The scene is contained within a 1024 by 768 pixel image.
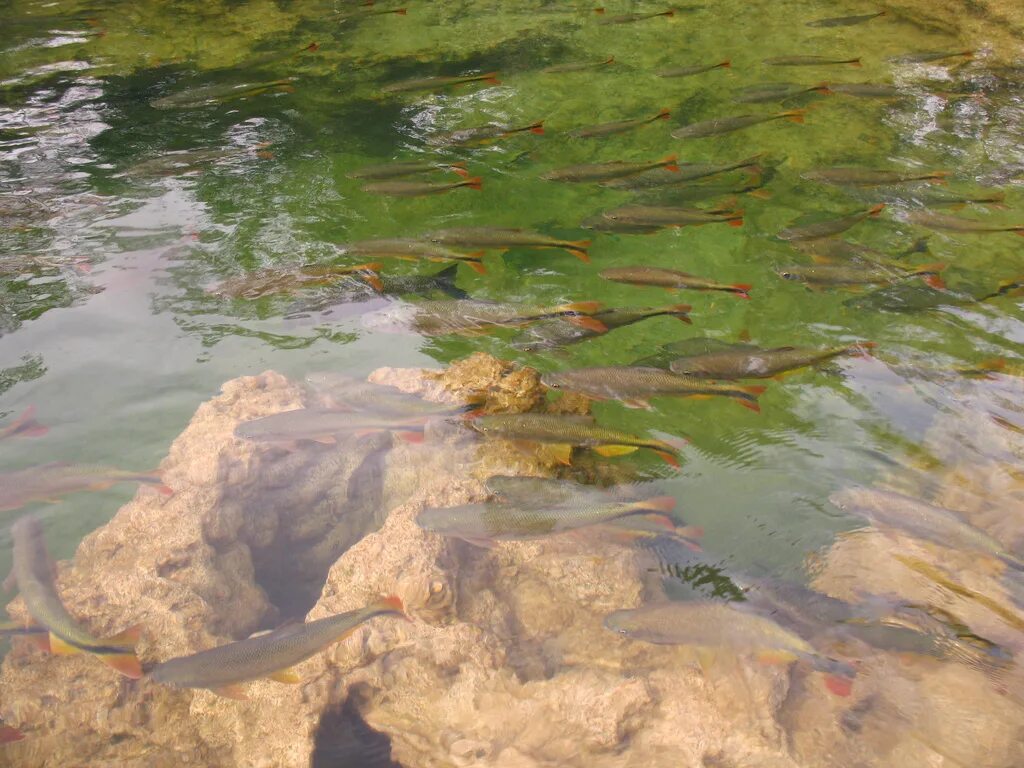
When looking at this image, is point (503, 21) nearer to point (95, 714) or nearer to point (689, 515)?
point (689, 515)

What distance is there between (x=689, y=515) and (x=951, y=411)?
187cm

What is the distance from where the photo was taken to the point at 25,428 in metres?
4.83

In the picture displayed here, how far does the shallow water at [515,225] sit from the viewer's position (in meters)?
4.74

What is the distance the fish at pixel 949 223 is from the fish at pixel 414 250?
345cm

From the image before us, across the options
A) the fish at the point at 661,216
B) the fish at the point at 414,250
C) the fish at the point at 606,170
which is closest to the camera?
the fish at the point at 414,250

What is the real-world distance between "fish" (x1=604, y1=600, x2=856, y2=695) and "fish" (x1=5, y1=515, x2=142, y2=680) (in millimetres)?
2178

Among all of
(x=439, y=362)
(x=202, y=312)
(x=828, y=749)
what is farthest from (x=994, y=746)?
(x=202, y=312)

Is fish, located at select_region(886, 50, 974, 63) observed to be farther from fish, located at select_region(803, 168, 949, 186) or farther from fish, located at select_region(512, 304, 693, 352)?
fish, located at select_region(512, 304, 693, 352)

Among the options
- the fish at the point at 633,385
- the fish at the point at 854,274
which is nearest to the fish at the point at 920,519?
the fish at the point at 633,385

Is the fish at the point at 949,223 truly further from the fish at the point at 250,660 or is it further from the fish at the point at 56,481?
the fish at the point at 56,481

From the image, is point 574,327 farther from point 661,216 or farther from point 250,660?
point 250,660

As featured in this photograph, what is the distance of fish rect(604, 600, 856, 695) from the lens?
3.39 metres

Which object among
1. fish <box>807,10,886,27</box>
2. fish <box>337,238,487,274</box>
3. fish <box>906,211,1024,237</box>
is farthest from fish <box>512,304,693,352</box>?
fish <box>807,10,886,27</box>

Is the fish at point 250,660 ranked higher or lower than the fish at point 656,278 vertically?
lower
